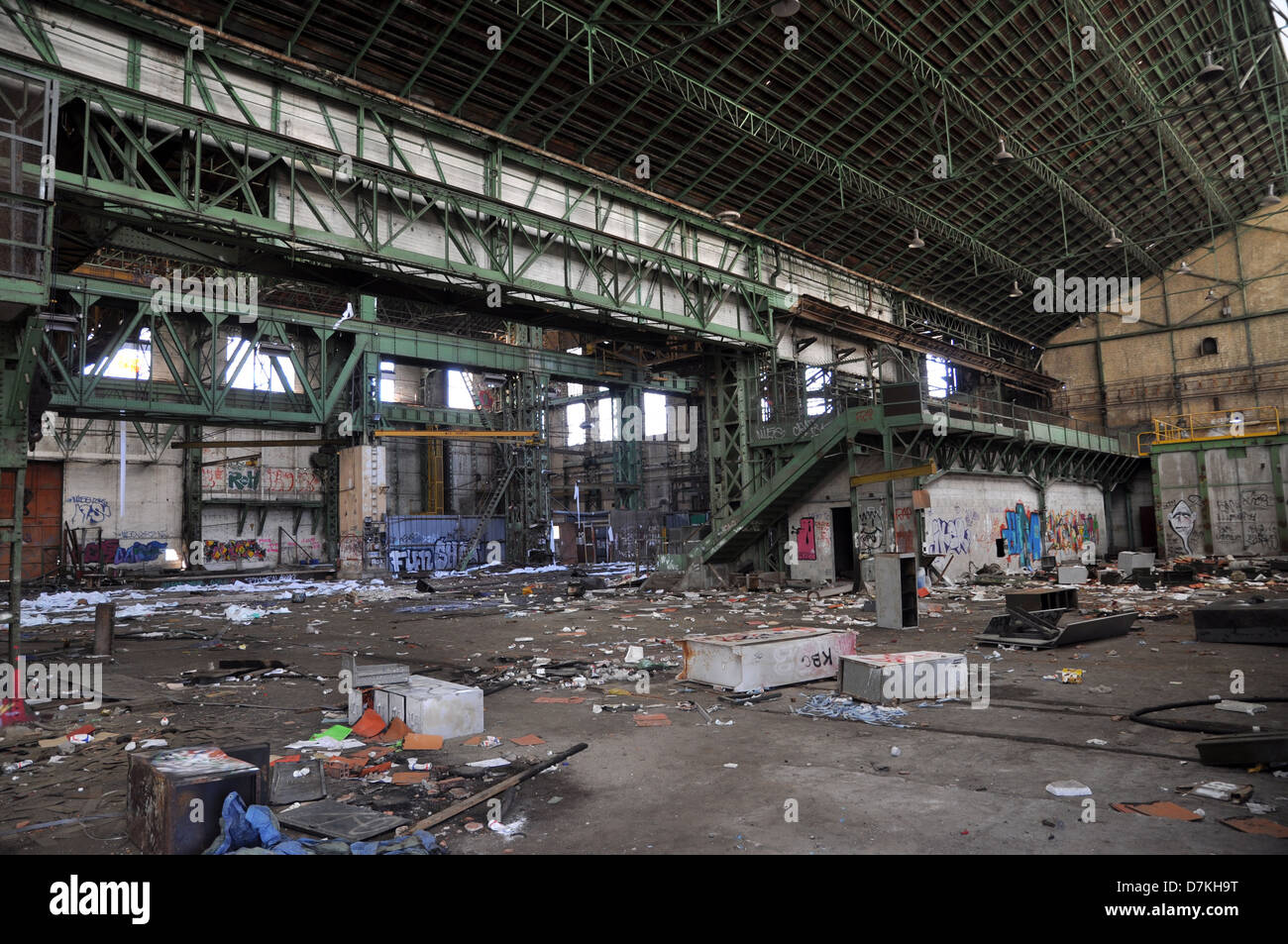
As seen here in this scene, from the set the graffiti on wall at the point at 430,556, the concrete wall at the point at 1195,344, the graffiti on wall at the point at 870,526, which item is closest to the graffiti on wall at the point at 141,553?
the graffiti on wall at the point at 430,556

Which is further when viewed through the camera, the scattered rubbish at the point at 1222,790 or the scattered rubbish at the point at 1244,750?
the scattered rubbish at the point at 1244,750

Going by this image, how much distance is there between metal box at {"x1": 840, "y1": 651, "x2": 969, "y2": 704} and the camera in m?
7.33

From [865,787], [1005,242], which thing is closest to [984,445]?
[1005,242]

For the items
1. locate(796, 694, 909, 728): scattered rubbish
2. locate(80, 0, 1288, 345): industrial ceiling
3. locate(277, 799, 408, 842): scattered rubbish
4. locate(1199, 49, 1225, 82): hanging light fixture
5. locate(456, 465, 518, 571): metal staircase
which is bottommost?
locate(796, 694, 909, 728): scattered rubbish

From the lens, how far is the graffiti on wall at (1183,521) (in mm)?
28266

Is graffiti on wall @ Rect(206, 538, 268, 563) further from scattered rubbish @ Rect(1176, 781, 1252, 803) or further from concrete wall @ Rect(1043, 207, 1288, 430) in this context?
concrete wall @ Rect(1043, 207, 1288, 430)

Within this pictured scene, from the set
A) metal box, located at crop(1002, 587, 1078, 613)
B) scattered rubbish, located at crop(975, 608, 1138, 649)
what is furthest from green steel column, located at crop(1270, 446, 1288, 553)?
scattered rubbish, located at crop(975, 608, 1138, 649)

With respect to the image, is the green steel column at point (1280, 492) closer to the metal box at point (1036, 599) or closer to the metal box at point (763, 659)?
the metal box at point (1036, 599)

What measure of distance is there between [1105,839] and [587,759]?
132 inches

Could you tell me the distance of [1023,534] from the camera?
2584cm

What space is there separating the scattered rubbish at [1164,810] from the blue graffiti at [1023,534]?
22.3 meters

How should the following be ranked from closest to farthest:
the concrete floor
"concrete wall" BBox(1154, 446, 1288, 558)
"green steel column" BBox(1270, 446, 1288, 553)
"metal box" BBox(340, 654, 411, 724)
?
the concrete floor < "metal box" BBox(340, 654, 411, 724) < "green steel column" BBox(1270, 446, 1288, 553) < "concrete wall" BBox(1154, 446, 1288, 558)

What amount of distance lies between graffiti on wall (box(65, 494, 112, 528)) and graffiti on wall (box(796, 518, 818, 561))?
27.3 meters

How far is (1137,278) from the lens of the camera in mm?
36219
